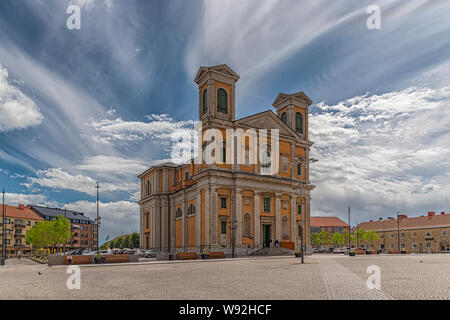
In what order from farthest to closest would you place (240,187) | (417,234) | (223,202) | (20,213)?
(20,213)
(417,234)
(240,187)
(223,202)

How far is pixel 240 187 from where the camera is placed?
1991 inches

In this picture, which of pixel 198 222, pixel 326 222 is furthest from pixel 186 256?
pixel 326 222

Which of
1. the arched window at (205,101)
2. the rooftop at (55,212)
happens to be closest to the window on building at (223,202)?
the arched window at (205,101)

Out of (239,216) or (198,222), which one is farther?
(198,222)

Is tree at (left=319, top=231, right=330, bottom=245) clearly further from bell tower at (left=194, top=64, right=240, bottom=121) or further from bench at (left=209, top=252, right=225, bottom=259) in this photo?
bench at (left=209, top=252, right=225, bottom=259)

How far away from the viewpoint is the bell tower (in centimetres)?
5116

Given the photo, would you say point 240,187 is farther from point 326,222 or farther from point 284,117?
point 326,222

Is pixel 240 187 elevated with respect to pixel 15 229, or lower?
elevated

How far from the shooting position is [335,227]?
142m

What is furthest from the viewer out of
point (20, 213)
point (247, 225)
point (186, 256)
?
point (20, 213)

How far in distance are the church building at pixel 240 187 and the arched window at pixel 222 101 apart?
0.43 feet

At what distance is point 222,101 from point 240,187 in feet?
37.6
